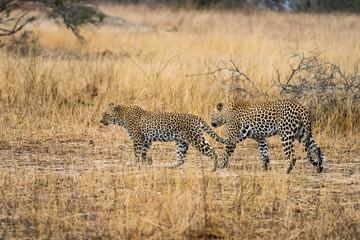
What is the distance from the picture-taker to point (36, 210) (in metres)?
6.04

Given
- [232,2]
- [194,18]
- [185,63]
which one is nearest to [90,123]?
[185,63]

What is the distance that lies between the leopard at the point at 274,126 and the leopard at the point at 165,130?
0.23 m

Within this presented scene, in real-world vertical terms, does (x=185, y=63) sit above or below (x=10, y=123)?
above

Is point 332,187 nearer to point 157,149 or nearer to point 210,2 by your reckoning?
point 157,149

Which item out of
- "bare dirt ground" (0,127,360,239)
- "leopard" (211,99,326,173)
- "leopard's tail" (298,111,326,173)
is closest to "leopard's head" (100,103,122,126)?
"bare dirt ground" (0,127,360,239)

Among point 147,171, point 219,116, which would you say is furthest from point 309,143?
point 147,171

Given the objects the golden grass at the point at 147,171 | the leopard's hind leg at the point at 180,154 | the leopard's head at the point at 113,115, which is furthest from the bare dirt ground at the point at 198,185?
the leopard's head at the point at 113,115

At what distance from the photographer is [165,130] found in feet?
25.7

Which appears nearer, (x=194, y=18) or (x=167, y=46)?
(x=167, y=46)

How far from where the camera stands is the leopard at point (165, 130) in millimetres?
→ 7711

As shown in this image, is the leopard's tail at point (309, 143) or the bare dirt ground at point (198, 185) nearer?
the bare dirt ground at point (198, 185)

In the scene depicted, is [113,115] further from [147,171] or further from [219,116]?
[219,116]

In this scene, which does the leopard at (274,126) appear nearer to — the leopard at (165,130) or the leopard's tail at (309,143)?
the leopard's tail at (309,143)

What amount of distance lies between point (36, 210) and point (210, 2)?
29096mm
